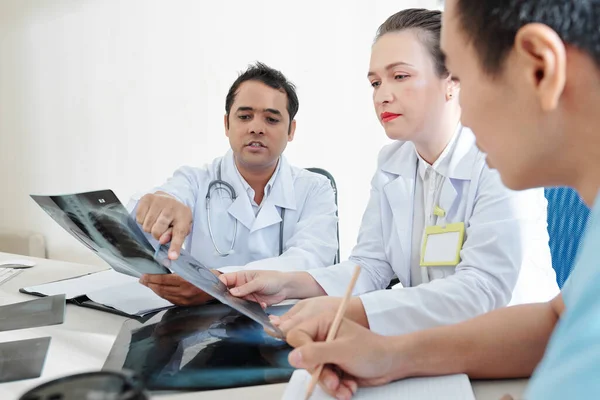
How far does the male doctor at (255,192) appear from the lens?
175 centimetres

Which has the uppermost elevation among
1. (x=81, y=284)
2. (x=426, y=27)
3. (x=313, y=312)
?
(x=426, y=27)

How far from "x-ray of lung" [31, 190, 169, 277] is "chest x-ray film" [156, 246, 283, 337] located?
0.04m

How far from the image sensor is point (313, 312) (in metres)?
0.85

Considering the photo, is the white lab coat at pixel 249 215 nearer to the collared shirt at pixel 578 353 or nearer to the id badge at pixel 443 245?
the id badge at pixel 443 245

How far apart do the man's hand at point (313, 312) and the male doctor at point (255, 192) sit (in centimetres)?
71

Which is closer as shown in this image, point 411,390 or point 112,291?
point 411,390

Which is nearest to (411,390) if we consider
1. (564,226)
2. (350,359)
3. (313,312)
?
(350,359)

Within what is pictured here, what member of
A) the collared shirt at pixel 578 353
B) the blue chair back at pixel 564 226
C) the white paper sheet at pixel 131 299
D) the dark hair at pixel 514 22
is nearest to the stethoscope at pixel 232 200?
the white paper sheet at pixel 131 299

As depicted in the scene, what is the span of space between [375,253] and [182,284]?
50 cm

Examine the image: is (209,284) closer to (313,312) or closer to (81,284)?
(313,312)

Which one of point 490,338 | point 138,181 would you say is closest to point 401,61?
point 490,338

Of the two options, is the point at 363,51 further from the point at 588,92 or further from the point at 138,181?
the point at 588,92

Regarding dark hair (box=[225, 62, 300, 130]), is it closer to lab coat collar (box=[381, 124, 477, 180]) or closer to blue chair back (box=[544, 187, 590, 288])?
lab coat collar (box=[381, 124, 477, 180])

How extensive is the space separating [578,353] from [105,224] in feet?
2.60
